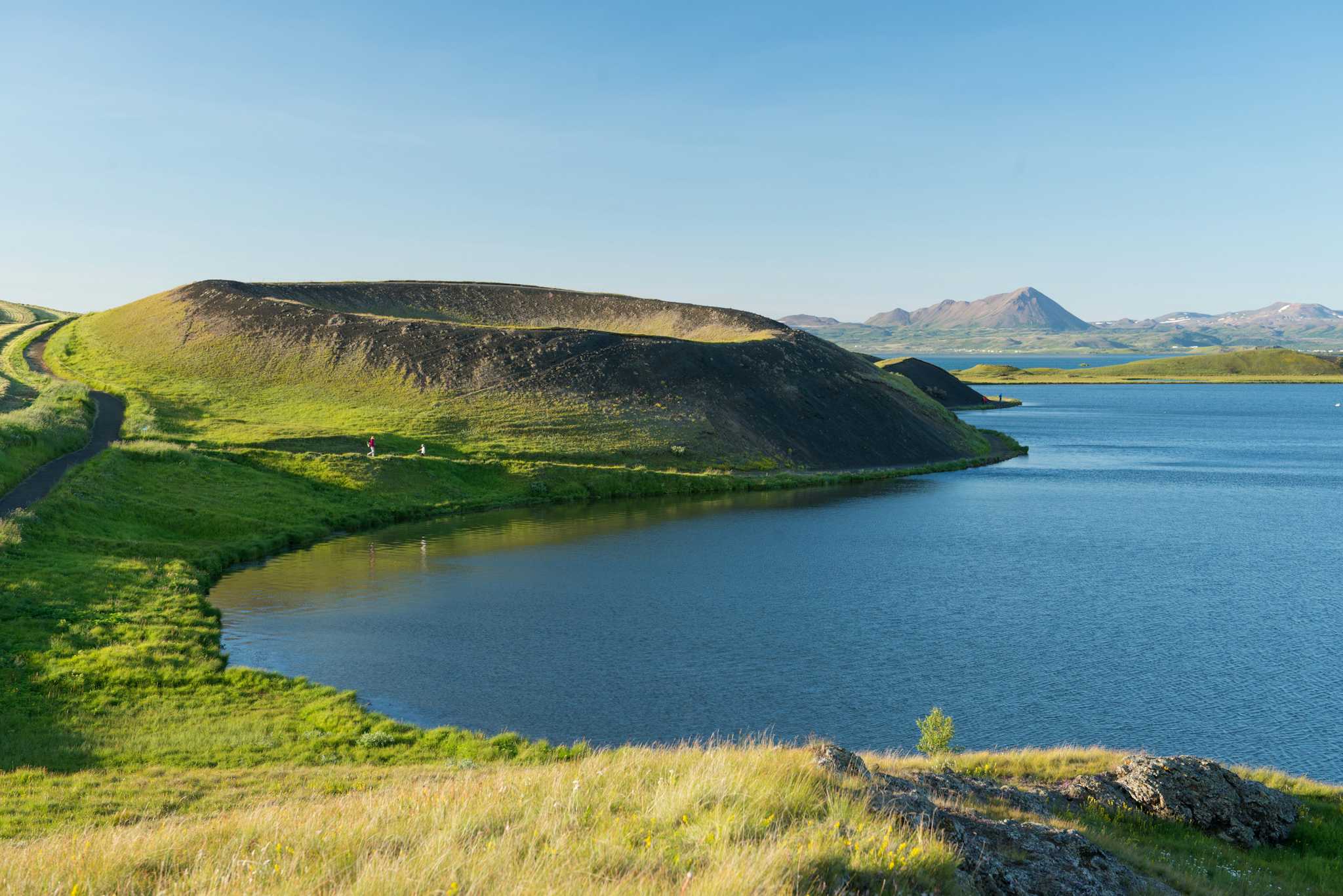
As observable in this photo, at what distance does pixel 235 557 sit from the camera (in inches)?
2024

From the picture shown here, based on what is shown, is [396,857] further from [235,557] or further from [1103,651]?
[235,557]

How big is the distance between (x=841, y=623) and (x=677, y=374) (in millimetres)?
71356

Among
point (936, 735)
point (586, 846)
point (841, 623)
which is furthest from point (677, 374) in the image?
point (586, 846)

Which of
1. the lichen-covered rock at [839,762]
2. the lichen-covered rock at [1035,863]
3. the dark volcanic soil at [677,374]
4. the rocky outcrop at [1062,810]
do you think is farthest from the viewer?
the dark volcanic soil at [677,374]

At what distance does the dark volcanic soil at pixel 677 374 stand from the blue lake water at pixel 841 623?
29.0m

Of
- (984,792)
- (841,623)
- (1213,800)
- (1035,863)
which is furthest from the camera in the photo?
(841,623)

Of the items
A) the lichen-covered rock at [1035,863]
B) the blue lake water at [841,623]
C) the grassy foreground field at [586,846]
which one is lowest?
the blue lake water at [841,623]

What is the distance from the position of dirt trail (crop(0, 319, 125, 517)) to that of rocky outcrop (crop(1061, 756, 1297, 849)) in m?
48.6

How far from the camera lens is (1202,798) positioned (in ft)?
61.8

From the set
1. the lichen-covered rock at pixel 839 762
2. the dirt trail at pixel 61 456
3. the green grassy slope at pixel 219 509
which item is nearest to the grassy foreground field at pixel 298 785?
the green grassy slope at pixel 219 509

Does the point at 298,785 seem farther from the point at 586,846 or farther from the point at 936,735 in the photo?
the point at 936,735

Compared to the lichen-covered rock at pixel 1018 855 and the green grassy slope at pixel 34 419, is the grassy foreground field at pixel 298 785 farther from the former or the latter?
the green grassy slope at pixel 34 419

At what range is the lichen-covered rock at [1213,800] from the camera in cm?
1853

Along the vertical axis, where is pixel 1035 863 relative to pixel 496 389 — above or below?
below
